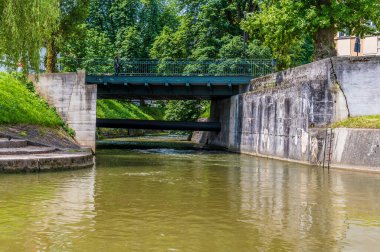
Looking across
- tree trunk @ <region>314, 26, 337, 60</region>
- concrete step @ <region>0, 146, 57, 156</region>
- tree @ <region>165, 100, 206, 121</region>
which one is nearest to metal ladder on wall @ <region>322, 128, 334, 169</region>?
tree trunk @ <region>314, 26, 337, 60</region>

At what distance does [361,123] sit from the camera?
23094mm

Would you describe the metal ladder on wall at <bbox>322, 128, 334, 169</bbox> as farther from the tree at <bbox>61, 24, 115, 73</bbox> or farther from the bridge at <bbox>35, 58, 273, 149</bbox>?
the tree at <bbox>61, 24, 115, 73</bbox>

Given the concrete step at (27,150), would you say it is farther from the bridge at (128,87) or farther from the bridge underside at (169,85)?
the bridge underside at (169,85)

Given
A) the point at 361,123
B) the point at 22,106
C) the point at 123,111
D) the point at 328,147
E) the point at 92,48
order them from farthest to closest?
the point at 123,111 < the point at 92,48 < the point at 22,106 < the point at 328,147 < the point at 361,123

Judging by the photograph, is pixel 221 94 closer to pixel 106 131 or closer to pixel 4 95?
pixel 4 95

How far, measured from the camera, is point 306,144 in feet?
83.8

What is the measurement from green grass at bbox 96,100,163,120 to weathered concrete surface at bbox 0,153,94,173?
3780cm

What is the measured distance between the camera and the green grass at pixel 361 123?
22391 millimetres

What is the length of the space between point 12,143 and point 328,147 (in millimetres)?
13888

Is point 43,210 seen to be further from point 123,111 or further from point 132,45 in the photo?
point 132,45

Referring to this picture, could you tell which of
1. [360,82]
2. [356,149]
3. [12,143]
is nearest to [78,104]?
[12,143]

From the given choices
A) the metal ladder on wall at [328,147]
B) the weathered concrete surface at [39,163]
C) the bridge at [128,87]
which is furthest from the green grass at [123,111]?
the weathered concrete surface at [39,163]

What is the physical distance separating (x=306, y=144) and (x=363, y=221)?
1519 centimetres

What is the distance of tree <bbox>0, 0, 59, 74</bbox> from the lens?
72.6 feet
